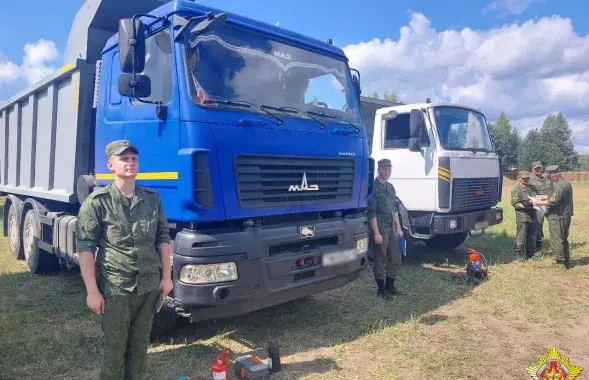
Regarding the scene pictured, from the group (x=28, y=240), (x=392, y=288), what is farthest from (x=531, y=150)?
(x=28, y=240)

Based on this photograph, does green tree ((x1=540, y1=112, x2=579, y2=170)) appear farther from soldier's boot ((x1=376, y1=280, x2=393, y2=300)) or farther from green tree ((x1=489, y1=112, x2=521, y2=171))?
soldier's boot ((x1=376, y1=280, x2=393, y2=300))

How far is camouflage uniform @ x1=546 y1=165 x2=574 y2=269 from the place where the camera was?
6871 mm

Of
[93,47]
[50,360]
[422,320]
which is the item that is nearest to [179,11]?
[93,47]

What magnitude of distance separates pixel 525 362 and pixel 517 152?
231 feet

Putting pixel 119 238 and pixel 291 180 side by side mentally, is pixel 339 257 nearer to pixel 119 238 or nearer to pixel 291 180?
pixel 291 180

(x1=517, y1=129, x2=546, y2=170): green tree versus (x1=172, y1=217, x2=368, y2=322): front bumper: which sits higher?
(x1=517, y1=129, x2=546, y2=170): green tree

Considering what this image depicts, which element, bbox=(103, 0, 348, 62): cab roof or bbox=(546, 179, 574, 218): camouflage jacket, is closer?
bbox=(103, 0, 348, 62): cab roof

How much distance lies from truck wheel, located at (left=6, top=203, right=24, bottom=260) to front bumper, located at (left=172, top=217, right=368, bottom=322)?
4.91 metres

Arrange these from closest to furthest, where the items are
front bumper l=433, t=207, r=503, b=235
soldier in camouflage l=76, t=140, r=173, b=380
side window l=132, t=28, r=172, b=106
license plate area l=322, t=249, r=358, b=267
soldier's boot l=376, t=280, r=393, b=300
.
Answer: soldier in camouflage l=76, t=140, r=173, b=380 < side window l=132, t=28, r=172, b=106 < license plate area l=322, t=249, r=358, b=267 < soldier's boot l=376, t=280, r=393, b=300 < front bumper l=433, t=207, r=503, b=235

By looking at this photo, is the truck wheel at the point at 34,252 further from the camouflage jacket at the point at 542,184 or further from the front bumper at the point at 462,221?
the camouflage jacket at the point at 542,184

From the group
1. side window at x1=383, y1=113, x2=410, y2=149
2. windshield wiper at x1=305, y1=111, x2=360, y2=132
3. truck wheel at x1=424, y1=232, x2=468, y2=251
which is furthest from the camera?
truck wheel at x1=424, y1=232, x2=468, y2=251

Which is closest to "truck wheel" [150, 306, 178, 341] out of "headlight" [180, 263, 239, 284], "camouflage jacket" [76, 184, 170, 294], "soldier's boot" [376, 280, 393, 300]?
"headlight" [180, 263, 239, 284]

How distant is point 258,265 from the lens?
11.4ft

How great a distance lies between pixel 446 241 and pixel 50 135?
661 centimetres
